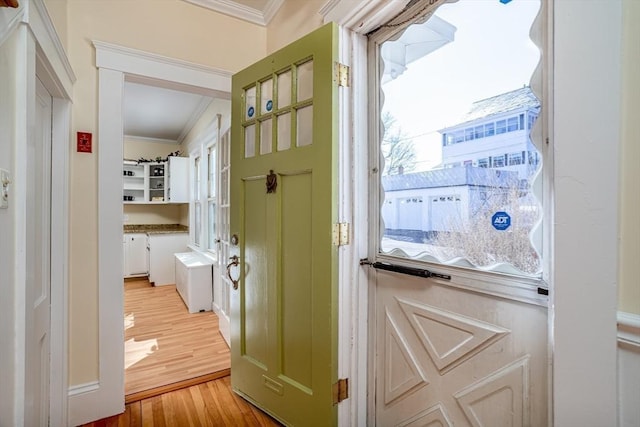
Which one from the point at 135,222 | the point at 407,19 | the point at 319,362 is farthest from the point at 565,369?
the point at 135,222

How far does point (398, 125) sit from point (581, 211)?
829 mm

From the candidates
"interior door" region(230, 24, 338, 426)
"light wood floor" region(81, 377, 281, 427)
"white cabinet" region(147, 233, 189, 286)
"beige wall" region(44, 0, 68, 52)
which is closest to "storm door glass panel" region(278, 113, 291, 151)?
"interior door" region(230, 24, 338, 426)

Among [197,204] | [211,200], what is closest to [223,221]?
[211,200]

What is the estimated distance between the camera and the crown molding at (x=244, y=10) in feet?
6.81

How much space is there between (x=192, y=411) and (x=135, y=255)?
4134 millimetres

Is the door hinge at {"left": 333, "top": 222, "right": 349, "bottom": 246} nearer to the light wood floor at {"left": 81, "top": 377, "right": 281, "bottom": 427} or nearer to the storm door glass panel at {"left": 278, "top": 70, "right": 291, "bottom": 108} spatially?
the storm door glass panel at {"left": 278, "top": 70, "right": 291, "bottom": 108}

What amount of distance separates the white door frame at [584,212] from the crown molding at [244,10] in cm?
195

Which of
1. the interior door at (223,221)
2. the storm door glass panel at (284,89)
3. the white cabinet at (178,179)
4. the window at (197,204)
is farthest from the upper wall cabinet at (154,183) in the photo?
the storm door glass panel at (284,89)

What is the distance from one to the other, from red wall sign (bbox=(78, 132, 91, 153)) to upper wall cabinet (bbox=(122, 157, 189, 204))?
374 centimetres

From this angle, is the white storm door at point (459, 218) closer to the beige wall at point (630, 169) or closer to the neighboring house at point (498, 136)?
the neighboring house at point (498, 136)

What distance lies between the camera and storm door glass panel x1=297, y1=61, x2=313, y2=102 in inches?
58.5

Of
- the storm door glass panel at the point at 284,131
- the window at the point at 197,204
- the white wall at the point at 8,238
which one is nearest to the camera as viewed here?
the white wall at the point at 8,238

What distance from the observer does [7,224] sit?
0.85 meters

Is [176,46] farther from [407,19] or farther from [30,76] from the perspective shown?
[407,19]
